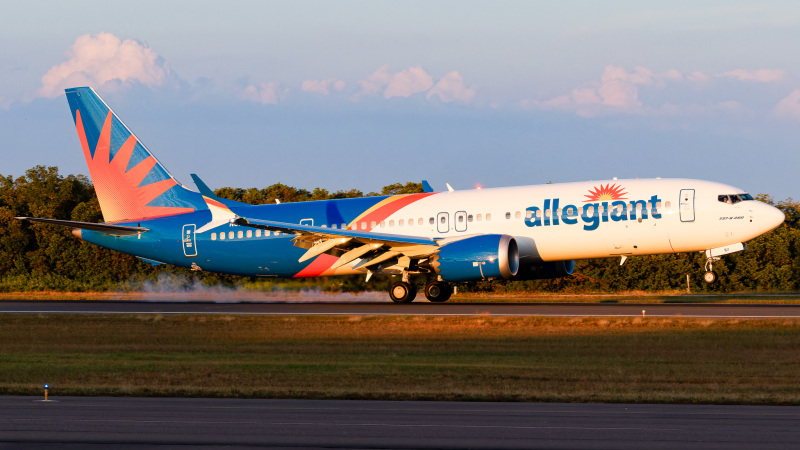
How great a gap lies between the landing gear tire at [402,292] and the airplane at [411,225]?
0.05 m

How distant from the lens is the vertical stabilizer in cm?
4331

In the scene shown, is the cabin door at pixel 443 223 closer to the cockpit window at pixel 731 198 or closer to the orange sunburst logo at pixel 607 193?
the orange sunburst logo at pixel 607 193

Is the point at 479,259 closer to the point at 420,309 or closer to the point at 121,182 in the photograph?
the point at 420,309

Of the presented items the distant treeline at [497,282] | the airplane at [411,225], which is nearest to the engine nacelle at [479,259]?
the airplane at [411,225]

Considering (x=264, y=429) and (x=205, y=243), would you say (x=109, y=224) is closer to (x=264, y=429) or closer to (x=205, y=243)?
(x=205, y=243)

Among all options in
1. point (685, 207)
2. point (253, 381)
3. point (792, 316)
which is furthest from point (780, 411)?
point (685, 207)

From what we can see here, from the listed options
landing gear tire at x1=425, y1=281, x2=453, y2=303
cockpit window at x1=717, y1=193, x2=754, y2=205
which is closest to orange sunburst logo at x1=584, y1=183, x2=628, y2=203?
cockpit window at x1=717, y1=193, x2=754, y2=205

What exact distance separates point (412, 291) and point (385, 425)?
25267 millimetres

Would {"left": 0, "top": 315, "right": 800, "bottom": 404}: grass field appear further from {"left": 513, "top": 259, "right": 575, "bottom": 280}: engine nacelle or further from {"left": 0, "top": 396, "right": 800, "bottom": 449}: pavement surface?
{"left": 513, "top": 259, "right": 575, "bottom": 280}: engine nacelle

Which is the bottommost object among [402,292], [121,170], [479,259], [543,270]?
[402,292]

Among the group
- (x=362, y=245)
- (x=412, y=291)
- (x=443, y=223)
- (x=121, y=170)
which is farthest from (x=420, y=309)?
(x=121, y=170)

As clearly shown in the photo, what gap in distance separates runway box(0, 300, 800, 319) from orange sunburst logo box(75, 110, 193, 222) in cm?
545

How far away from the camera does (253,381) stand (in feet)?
58.6

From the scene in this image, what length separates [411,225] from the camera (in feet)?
126
